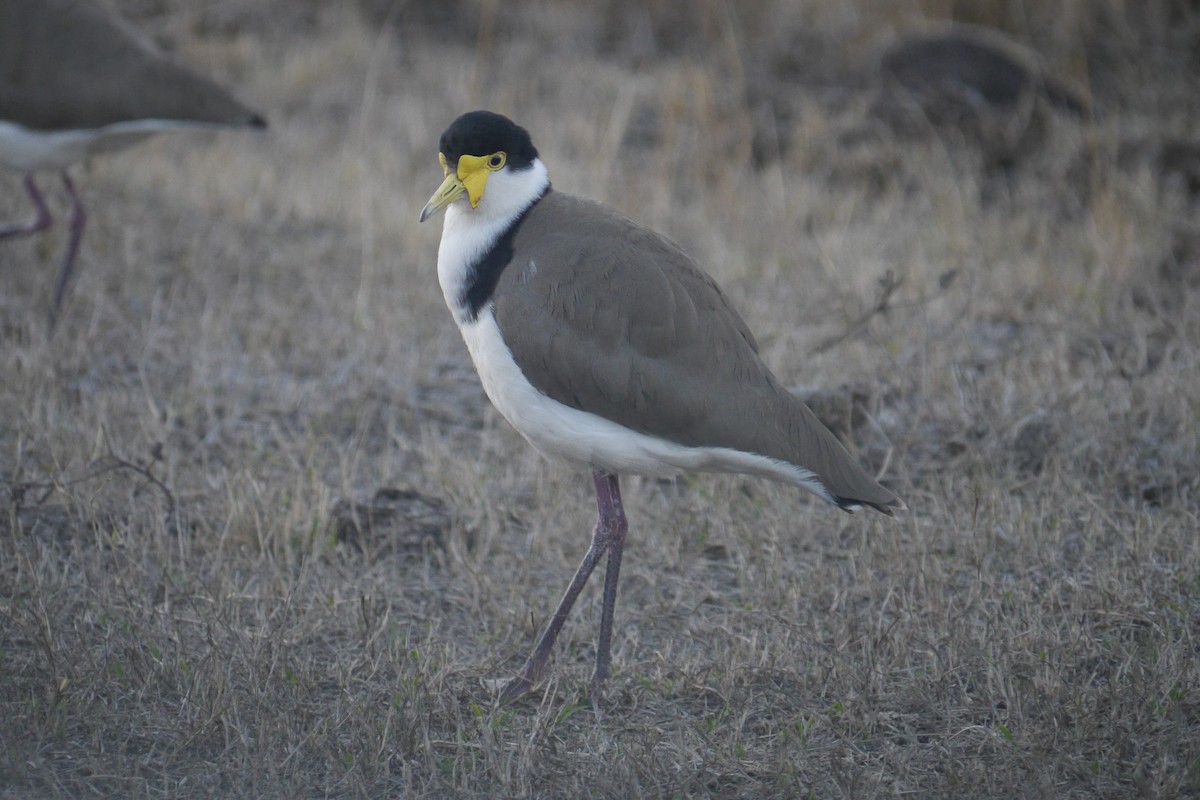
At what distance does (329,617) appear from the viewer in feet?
12.3

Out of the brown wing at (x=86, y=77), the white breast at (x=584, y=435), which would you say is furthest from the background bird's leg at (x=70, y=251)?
the white breast at (x=584, y=435)

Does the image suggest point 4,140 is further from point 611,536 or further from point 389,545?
point 611,536

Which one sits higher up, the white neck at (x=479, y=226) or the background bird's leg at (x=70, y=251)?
the white neck at (x=479, y=226)

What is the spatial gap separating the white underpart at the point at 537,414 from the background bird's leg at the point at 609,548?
13 centimetres

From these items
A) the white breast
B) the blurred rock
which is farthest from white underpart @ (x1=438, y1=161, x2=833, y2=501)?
the blurred rock

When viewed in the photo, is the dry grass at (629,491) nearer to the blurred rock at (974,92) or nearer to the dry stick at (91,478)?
the dry stick at (91,478)

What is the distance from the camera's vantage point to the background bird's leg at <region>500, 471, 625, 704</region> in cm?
345

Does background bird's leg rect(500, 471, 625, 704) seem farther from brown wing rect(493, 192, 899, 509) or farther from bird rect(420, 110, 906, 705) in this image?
brown wing rect(493, 192, 899, 509)

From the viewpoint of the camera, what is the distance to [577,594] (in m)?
3.55

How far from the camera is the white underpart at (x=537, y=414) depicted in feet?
11.2

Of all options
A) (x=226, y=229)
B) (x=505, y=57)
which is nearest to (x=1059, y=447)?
(x=226, y=229)

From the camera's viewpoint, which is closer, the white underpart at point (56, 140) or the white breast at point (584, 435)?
the white breast at point (584, 435)

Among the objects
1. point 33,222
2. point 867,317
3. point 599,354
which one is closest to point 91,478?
point 599,354

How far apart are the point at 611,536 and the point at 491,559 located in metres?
0.71
